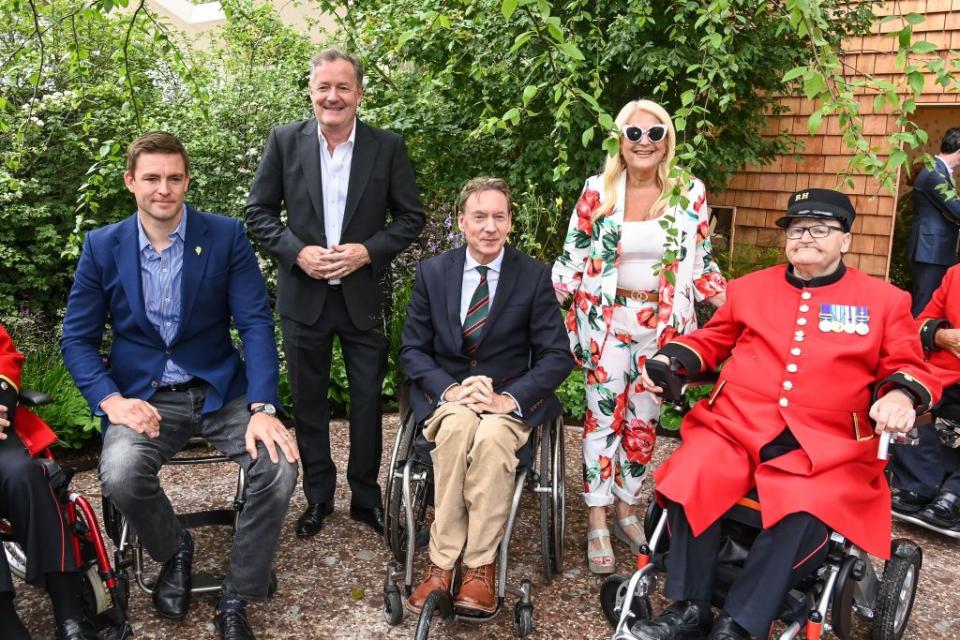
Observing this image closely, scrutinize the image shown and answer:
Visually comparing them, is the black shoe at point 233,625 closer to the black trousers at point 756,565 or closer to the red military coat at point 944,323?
the black trousers at point 756,565

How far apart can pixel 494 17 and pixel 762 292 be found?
286 cm

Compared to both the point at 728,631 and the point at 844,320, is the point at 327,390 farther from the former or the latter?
the point at 844,320

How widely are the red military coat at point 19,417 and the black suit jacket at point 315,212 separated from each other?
100 centimetres

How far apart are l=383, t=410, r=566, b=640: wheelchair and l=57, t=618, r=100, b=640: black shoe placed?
0.95 metres

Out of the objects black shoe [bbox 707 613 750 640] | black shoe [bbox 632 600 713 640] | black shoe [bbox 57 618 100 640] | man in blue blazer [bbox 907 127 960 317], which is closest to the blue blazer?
black shoe [bbox 57 618 100 640]

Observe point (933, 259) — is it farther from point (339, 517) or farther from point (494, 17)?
point (339, 517)

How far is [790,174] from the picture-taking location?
23.2ft

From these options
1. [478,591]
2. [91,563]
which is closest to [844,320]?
[478,591]

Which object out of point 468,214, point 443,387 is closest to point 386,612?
point 443,387

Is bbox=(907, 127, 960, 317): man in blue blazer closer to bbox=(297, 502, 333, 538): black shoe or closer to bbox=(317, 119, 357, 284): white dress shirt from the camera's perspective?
bbox=(317, 119, 357, 284): white dress shirt

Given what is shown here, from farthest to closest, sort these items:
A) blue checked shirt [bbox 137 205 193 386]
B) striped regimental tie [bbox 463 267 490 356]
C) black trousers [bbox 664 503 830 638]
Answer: striped regimental tie [bbox 463 267 490 356], blue checked shirt [bbox 137 205 193 386], black trousers [bbox 664 503 830 638]

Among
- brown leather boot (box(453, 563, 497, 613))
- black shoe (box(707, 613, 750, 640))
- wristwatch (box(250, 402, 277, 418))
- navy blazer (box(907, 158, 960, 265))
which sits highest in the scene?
navy blazer (box(907, 158, 960, 265))

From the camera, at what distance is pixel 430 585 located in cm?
276

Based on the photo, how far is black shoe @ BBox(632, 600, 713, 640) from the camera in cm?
237
